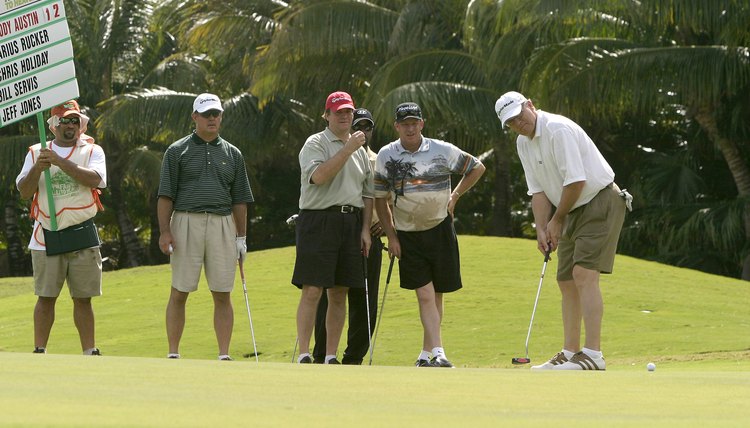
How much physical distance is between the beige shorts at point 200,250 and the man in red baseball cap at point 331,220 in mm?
551

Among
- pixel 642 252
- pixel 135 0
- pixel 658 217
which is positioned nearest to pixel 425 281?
pixel 658 217

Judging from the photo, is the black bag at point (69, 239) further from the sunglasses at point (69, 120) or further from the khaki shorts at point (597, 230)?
the khaki shorts at point (597, 230)

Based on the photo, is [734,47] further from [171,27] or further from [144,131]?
[171,27]

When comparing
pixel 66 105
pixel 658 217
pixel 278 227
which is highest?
pixel 66 105

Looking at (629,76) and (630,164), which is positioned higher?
(629,76)

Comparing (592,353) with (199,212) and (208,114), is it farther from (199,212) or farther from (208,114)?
(208,114)

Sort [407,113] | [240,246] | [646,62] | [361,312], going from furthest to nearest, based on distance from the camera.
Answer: [646,62]
[361,312]
[240,246]
[407,113]

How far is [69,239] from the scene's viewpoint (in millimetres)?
9375

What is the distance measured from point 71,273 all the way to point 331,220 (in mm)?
1928

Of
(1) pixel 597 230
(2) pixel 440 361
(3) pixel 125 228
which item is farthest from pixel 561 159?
(3) pixel 125 228

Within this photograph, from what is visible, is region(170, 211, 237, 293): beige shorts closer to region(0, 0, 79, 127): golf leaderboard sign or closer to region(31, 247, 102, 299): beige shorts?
→ region(31, 247, 102, 299): beige shorts

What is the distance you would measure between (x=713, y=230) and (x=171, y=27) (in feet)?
59.1

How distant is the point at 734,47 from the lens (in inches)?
937

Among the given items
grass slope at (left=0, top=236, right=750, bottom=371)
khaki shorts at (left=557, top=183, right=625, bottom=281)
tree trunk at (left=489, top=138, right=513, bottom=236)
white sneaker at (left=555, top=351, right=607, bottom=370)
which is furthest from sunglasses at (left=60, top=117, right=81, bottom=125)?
tree trunk at (left=489, top=138, right=513, bottom=236)
